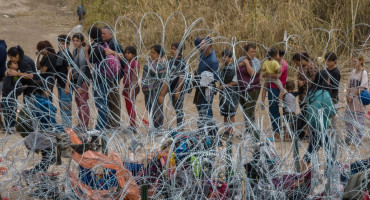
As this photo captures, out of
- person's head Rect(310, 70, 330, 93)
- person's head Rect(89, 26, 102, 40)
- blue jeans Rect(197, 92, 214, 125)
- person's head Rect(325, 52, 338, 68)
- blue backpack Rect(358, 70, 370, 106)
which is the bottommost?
blue jeans Rect(197, 92, 214, 125)

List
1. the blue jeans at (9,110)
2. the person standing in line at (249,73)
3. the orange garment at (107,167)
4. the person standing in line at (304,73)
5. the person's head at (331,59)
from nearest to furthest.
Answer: the orange garment at (107,167)
the blue jeans at (9,110)
the person's head at (331,59)
the person standing in line at (304,73)
the person standing in line at (249,73)

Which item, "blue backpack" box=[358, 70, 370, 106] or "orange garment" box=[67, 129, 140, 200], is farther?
"blue backpack" box=[358, 70, 370, 106]

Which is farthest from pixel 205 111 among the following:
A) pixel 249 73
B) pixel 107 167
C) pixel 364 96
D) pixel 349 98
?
pixel 107 167

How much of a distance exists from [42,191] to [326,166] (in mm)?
2356

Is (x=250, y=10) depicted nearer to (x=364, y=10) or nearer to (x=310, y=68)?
(x=364, y=10)

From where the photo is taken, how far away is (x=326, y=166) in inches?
176

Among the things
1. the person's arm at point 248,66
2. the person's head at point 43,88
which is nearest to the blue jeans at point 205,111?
the person's arm at point 248,66

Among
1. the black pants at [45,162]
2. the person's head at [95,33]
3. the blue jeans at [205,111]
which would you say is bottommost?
the black pants at [45,162]

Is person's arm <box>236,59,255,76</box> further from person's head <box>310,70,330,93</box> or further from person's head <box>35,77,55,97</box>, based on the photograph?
person's head <box>35,77,55,97</box>

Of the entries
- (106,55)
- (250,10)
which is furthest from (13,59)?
(250,10)

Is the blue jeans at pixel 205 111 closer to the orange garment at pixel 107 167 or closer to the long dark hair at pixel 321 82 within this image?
the long dark hair at pixel 321 82

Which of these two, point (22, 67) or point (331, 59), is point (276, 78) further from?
point (22, 67)

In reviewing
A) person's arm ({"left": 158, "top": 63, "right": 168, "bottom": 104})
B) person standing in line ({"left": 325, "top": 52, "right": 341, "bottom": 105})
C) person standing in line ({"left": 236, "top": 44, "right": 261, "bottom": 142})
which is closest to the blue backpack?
person standing in line ({"left": 325, "top": 52, "right": 341, "bottom": 105})

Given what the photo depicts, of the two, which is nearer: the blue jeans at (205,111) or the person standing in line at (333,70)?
the blue jeans at (205,111)
